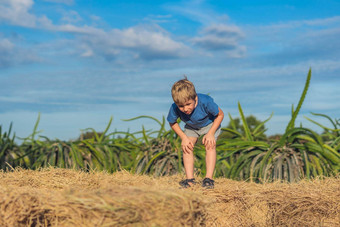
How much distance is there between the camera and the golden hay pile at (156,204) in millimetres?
1846

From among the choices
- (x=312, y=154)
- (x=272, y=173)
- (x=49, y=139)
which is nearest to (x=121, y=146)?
(x=49, y=139)

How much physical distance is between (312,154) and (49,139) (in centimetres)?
383

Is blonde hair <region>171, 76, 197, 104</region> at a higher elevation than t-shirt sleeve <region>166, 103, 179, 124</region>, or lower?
higher

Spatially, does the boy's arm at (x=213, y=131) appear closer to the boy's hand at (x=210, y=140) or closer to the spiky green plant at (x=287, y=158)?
the boy's hand at (x=210, y=140)

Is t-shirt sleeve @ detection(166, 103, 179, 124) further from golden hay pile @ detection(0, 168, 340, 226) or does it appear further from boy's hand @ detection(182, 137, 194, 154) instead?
golden hay pile @ detection(0, 168, 340, 226)

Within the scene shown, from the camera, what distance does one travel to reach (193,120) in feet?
11.7

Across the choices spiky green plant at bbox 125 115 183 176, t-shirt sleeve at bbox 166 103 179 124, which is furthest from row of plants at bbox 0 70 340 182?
t-shirt sleeve at bbox 166 103 179 124

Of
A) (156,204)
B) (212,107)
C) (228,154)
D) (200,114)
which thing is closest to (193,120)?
(200,114)

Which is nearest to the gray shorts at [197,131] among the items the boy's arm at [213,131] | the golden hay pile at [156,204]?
the boy's arm at [213,131]

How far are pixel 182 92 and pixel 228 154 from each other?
1662mm

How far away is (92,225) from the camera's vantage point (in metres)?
1.85

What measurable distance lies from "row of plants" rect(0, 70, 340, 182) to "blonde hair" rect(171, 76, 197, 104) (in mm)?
1010

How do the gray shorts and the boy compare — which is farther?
the gray shorts

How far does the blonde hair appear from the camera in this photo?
322cm
